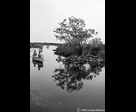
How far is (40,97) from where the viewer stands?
21.1 feet
